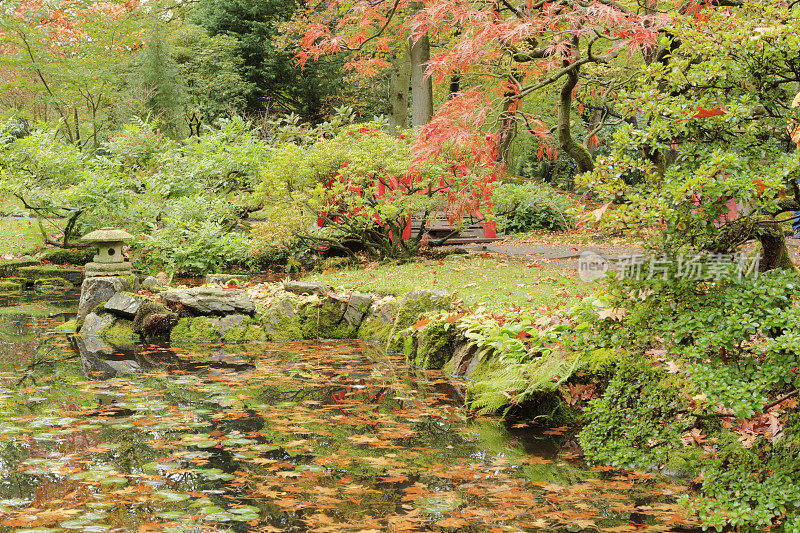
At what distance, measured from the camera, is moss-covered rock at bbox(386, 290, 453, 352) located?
7.95 m

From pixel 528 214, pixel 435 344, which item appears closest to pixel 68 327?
pixel 435 344

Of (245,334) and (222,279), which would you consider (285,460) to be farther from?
(222,279)

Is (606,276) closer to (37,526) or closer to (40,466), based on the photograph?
(37,526)

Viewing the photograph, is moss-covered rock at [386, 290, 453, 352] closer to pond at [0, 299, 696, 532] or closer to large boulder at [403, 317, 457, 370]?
large boulder at [403, 317, 457, 370]

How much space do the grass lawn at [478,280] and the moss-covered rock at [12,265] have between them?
6.92 metres

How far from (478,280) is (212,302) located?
369 centimetres

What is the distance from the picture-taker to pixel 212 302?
29.8ft

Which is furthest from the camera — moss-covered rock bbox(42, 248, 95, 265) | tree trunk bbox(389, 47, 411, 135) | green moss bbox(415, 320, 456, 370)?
tree trunk bbox(389, 47, 411, 135)

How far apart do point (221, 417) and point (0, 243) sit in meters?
12.9

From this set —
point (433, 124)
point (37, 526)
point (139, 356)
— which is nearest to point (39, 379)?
point (139, 356)

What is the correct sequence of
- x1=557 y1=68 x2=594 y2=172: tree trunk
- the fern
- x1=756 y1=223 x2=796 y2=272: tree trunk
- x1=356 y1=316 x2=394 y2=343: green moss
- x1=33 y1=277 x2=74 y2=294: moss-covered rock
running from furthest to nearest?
x1=33 y1=277 x2=74 y2=294: moss-covered rock → x1=356 y1=316 x2=394 y2=343: green moss → x1=557 y1=68 x2=594 y2=172: tree trunk → the fern → x1=756 y1=223 x2=796 y2=272: tree trunk

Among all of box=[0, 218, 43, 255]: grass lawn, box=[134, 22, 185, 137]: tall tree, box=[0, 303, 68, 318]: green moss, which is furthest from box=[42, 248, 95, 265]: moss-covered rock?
box=[134, 22, 185, 137]: tall tree

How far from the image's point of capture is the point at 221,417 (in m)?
5.24

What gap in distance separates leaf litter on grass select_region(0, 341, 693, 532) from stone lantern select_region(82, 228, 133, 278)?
3986 mm
